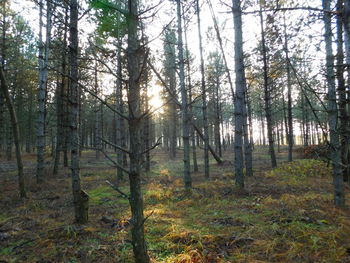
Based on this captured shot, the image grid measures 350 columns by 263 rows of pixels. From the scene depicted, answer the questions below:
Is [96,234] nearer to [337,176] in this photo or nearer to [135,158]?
[135,158]

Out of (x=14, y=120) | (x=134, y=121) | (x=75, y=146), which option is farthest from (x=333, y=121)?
(x=14, y=120)

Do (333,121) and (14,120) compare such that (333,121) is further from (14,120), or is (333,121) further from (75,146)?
(14,120)

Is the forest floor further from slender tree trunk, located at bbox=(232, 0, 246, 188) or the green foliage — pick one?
the green foliage

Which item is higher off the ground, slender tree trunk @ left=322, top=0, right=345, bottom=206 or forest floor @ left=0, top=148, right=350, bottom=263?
slender tree trunk @ left=322, top=0, right=345, bottom=206

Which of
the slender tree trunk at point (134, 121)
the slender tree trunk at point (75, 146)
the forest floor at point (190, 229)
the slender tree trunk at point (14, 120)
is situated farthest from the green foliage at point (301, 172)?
the slender tree trunk at point (14, 120)

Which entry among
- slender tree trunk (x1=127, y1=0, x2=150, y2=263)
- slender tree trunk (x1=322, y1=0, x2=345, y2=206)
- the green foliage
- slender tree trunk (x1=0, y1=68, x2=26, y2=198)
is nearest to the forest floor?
slender tree trunk (x1=127, y1=0, x2=150, y2=263)

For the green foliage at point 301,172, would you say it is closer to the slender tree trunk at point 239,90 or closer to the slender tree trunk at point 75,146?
the slender tree trunk at point 239,90

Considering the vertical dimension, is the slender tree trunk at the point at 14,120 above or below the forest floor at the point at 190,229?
above

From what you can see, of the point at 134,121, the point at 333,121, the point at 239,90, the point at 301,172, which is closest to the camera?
the point at 134,121

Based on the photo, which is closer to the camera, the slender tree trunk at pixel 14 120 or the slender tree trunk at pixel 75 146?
the slender tree trunk at pixel 75 146

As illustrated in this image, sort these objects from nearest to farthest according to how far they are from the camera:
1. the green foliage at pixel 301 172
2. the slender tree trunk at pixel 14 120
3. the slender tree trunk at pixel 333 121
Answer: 1. the slender tree trunk at pixel 333 121
2. the slender tree trunk at pixel 14 120
3. the green foliage at pixel 301 172

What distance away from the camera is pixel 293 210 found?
5363mm

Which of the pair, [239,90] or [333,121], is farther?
[239,90]

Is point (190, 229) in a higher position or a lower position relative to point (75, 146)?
lower
